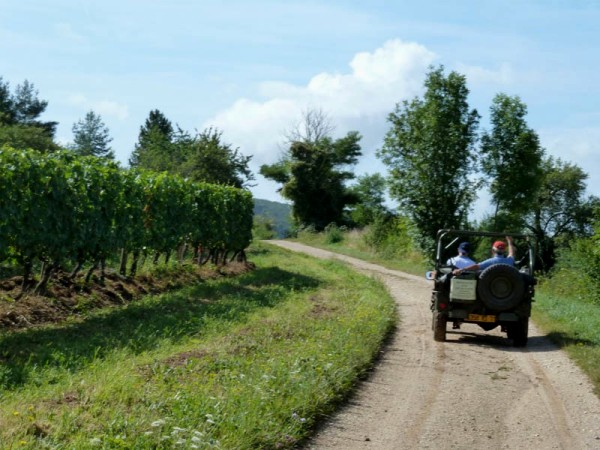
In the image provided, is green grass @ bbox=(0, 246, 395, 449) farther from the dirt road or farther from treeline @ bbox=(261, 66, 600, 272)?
treeline @ bbox=(261, 66, 600, 272)

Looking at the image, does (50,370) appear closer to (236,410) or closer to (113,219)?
(236,410)

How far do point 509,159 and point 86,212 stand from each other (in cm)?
2848

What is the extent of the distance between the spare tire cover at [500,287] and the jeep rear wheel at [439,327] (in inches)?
29.0

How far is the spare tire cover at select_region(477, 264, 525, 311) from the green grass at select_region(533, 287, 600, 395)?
3.82 feet

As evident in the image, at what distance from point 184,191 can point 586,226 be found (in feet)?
180

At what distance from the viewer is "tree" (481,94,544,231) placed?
137ft

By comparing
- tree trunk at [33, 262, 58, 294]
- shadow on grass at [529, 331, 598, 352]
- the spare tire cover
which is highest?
the spare tire cover

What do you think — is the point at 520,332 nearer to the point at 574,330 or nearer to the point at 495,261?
the point at 495,261

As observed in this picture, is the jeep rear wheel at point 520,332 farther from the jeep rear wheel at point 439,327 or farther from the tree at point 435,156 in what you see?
the tree at point 435,156

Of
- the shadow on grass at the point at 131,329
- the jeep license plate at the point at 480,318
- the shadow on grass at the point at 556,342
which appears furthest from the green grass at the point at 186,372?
the shadow on grass at the point at 556,342

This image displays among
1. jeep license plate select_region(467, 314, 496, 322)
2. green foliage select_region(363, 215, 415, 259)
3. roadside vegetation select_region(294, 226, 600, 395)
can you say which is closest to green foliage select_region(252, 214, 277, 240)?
roadside vegetation select_region(294, 226, 600, 395)

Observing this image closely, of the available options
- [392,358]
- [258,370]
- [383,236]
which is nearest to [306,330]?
[392,358]

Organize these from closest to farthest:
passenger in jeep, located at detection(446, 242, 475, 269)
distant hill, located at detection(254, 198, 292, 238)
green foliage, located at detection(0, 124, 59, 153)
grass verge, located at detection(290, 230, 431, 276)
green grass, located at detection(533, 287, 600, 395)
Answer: green grass, located at detection(533, 287, 600, 395), passenger in jeep, located at detection(446, 242, 475, 269), grass verge, located at detection(290, 230, 431, 276), green foliage, located at detection(0, 124, 59, 153), distant hill, located at detection(254, 198, 292, 238)

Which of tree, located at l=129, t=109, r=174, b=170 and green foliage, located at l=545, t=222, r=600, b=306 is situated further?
tree, located at l=129, t=109, r=174, b=170
